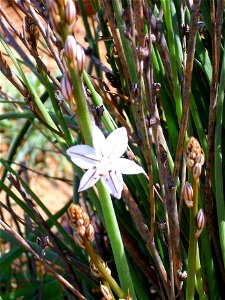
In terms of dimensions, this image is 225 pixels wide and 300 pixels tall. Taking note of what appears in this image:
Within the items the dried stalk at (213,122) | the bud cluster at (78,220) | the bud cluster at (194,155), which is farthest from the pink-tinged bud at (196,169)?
the dried stalk at (213,122)

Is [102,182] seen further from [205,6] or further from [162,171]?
[205,6]

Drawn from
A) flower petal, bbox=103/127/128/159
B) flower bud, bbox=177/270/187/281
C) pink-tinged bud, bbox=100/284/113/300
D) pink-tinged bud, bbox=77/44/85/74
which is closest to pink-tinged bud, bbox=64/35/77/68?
pink-tinged bud, bbox=77/44/85/74

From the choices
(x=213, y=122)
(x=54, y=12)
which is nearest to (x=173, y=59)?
(x=213, y=122)

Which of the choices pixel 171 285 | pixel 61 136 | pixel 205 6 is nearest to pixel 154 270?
pixel 171 285

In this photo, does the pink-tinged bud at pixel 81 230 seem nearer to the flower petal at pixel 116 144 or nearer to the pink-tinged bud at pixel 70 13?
the flower petal at pixel 116 144

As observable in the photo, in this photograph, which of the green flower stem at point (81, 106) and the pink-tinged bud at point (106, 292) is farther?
the pink-tinged bud at point (106, 292)
